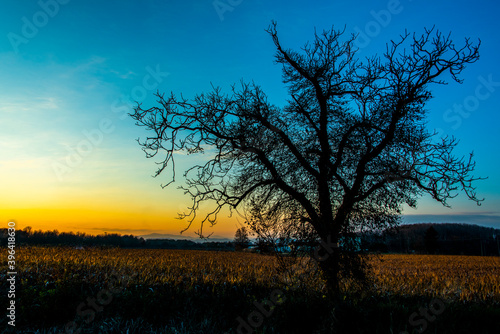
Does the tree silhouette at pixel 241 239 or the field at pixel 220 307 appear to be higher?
the tree silhouette at pixel 241 239

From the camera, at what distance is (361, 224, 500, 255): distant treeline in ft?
29.3

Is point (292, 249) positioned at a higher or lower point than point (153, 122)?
lower

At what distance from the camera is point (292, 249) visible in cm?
884

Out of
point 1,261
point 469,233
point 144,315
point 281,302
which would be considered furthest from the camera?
point 469,233

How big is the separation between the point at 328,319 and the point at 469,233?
20601 cm

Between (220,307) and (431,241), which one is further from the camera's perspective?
(431,241)

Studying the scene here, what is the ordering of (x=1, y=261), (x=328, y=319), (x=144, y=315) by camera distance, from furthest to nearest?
(x=1, y=261), (x=144, y=315), (x=328, y=319)

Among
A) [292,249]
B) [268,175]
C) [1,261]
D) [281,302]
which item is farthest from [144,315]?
[1,261]

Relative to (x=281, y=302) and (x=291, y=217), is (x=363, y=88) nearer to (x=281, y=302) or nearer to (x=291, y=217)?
(x=291, y=217)

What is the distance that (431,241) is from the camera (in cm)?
9806

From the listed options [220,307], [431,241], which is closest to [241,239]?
[220,307]

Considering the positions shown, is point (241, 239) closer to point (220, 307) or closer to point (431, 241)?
point (220, 307)

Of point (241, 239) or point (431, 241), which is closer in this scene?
point (241, 239)

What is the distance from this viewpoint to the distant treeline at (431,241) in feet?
29.3
